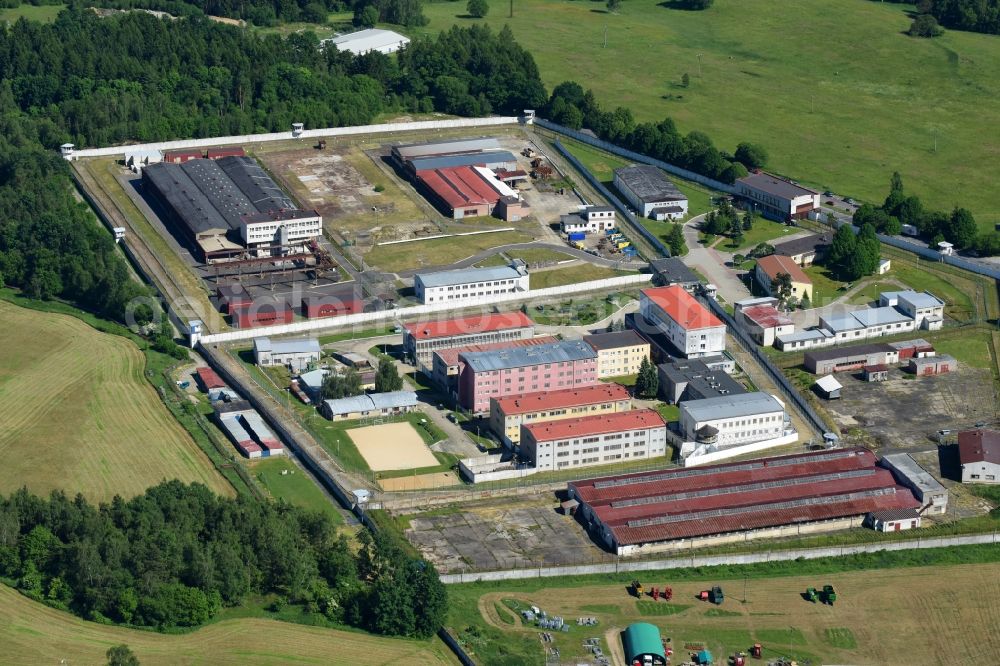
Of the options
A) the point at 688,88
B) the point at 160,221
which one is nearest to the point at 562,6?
the point at 688,88

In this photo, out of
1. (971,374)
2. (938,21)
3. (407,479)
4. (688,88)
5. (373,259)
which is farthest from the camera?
(938,21)

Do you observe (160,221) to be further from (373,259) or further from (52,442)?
(52,442)

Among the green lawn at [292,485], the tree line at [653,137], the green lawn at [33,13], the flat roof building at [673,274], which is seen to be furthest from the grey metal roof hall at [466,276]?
the green lawn at [33,13]

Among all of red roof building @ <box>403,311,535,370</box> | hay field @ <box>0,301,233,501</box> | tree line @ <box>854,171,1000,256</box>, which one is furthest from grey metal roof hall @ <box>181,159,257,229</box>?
tree line @ <box>854,171,1000,256</box>

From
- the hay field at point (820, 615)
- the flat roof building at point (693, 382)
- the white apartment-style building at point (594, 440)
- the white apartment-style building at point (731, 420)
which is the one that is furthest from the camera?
the flat roof building at point (693, 382)

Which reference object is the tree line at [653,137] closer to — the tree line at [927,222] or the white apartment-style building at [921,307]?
the tree line at [927,222]

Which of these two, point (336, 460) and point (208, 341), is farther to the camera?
point (208, 341)

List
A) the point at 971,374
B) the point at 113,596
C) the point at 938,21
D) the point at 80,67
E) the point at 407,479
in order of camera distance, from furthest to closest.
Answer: the point at 938,21
the point at 80,67
the point at 971,374
the point at 407,479
the point at 113,596
